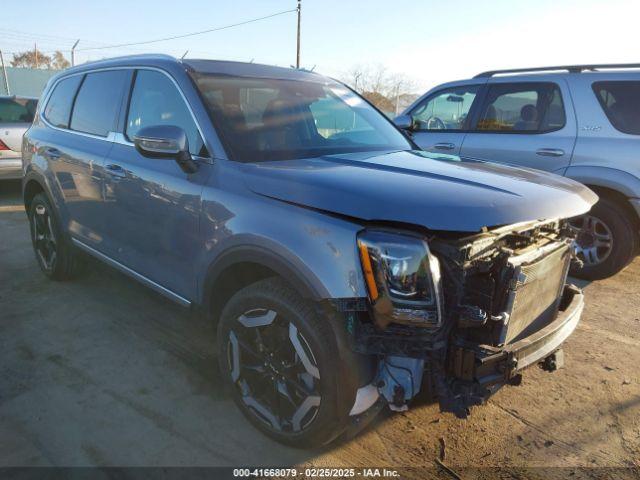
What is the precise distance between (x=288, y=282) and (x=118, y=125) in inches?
80.7

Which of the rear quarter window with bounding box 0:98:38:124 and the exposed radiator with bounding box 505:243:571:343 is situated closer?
the exposed radiator with bounding box 505:243:571:343

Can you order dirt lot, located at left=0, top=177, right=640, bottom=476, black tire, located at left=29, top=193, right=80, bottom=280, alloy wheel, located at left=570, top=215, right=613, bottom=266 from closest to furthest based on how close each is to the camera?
dirt lot, located at left=0, top=177, right=640, bottom=476, black tire, located at left=29, top=193, right=80, bottom=280, alloy wheel, located at left=570, top=215, right=613, bottom=266

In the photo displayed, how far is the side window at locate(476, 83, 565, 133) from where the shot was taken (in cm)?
492

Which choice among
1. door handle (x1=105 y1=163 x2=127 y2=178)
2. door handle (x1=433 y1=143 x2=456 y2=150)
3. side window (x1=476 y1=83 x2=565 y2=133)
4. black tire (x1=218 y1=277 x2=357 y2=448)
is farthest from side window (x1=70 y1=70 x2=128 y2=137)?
side window (x1=476 y1=83 x2=565 y2=133)

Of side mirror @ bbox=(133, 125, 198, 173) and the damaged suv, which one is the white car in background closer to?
the damaged suv

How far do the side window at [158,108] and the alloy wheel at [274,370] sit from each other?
3.27 ft

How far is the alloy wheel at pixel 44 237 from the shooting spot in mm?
4465

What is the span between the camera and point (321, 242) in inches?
78.5

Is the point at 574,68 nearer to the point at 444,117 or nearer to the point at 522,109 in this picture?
the point at 522,109

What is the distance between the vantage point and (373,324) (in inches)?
76.4

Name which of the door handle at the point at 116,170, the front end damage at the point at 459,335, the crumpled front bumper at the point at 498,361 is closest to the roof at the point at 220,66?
the door handle at the point at 116,170

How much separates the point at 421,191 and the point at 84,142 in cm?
293

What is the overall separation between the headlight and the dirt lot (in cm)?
95

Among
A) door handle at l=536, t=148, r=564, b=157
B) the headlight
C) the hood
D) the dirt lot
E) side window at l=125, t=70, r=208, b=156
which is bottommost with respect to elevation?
the dirt lot
